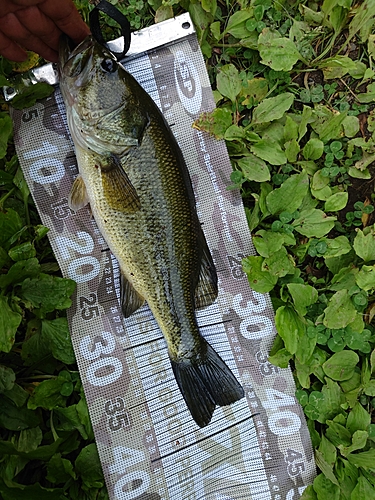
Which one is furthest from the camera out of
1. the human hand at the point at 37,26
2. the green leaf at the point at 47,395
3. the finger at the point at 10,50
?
the green leaf at the point at 47,395

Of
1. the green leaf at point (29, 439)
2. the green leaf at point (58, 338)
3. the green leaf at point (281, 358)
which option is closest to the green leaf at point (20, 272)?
the green leaf at point (58, 338)

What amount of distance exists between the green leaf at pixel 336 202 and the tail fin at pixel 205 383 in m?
1.00

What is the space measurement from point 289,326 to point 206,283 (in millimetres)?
505

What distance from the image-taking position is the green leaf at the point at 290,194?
247 cm

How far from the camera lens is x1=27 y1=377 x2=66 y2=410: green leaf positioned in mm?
2264

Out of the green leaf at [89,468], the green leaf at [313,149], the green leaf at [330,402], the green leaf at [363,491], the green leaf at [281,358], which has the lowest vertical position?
the green leaf at [363,491]

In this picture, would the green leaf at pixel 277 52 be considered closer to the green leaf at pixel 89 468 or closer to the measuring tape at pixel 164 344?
the measuring tape at pixel 164 344

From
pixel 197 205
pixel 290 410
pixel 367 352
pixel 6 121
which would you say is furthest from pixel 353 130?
pixel 6 121

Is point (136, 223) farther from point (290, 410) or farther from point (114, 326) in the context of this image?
point (290, 410)

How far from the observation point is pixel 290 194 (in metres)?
2.48

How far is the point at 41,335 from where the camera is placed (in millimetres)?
2318

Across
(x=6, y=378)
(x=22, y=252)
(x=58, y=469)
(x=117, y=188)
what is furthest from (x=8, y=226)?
A: (x=58, y=469)

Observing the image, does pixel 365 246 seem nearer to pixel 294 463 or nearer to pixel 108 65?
pixel 294 463

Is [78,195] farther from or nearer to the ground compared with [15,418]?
farther from the ground
